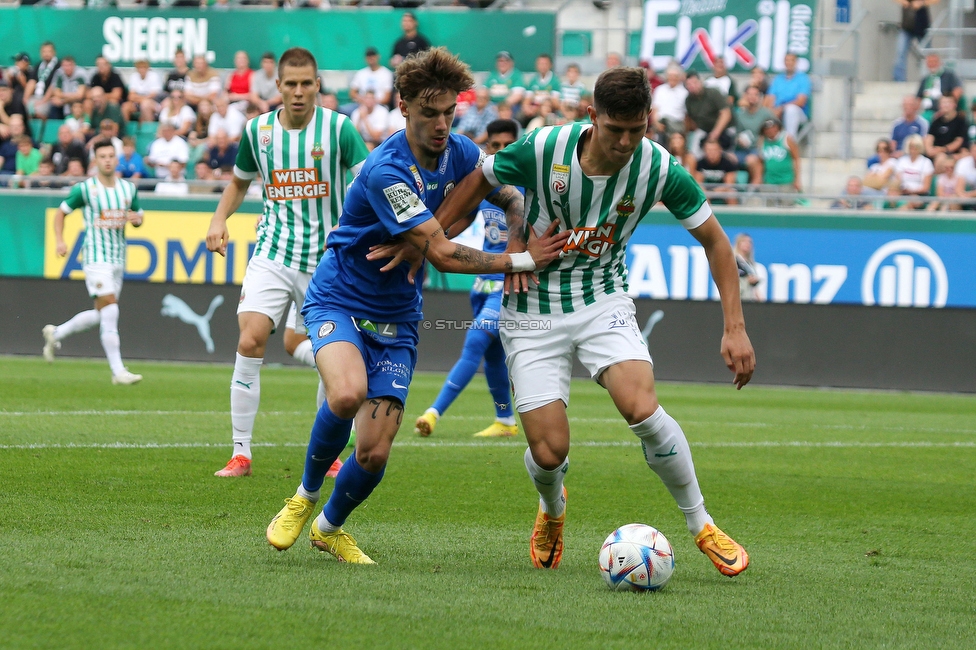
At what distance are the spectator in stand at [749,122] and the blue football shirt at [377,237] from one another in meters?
14.1

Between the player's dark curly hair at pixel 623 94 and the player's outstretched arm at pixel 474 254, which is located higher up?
the player's dark curly hair at pixel 623 94

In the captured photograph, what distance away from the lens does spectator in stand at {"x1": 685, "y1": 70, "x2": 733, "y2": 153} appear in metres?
19.0

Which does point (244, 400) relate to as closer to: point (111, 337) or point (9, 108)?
point (111, 337)

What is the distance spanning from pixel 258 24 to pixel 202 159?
3.29 meters

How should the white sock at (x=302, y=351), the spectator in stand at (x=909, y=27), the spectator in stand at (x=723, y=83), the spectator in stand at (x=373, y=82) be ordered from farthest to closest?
the spectator in stand at (x=909, y=27) < the spectator in stand at (x=373, y=82) < the spectator in stand at (x=723, y=83) < the white sock at (x=302, y=351)

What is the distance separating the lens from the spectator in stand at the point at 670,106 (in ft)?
62.2

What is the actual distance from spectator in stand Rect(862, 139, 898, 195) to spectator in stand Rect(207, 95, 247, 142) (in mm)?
9580

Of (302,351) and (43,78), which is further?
(43,78)

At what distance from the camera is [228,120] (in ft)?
67.3

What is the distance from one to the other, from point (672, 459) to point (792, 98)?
15.8 meters

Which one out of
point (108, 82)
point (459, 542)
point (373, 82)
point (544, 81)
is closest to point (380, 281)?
point (459, 542)

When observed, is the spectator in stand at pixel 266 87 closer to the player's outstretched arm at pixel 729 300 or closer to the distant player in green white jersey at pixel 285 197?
the distant player in green white jersey at pixel 285 197

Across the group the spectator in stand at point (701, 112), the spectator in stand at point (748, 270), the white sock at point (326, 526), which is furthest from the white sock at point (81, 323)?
the white sock at point (326, 526)

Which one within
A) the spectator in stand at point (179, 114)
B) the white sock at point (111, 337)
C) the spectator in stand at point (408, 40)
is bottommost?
the white sock at point (111, 337)
